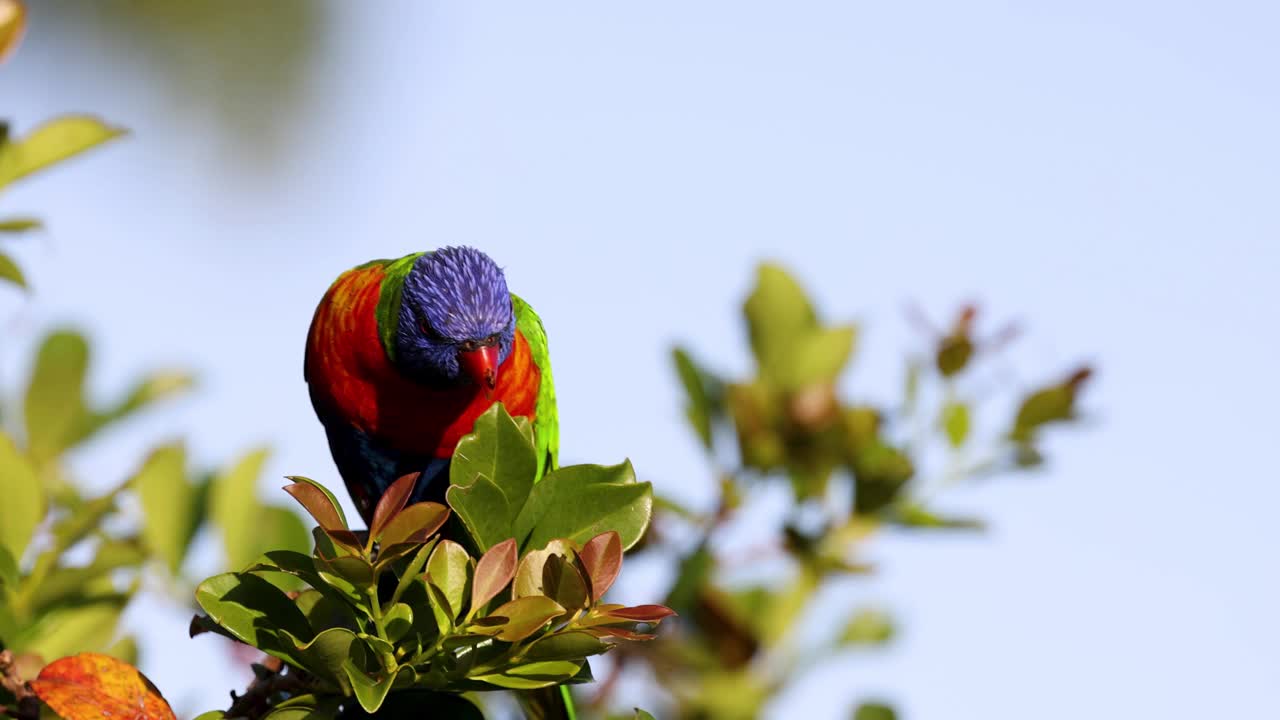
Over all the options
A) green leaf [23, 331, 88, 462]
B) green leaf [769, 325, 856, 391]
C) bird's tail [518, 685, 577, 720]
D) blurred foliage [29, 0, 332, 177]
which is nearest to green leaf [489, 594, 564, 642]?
bird's tail [518, 685, 577, 720]

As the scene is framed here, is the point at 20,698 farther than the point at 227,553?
No

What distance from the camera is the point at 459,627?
36.4 inches

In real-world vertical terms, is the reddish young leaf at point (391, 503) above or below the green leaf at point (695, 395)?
below

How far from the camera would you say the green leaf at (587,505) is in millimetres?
995

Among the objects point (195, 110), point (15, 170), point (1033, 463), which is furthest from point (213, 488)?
point (195, 110)

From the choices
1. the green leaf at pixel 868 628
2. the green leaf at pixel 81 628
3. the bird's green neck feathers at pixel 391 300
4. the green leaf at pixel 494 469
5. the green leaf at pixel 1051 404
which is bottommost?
the green leaf at pixel 81 628

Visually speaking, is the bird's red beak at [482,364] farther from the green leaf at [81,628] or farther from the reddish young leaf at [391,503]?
the reddish young leaf at [391,503]

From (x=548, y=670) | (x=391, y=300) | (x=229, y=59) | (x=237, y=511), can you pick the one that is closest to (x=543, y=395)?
(x=391, y=300)

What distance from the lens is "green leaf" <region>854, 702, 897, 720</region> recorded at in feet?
5.11

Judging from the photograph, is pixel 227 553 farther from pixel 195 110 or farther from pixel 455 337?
pixel 195 110

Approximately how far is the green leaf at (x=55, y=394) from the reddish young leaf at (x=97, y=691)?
837 mm

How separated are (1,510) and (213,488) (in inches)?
16.0

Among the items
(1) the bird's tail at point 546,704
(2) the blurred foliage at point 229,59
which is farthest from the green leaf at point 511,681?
(2) the blurred foliage at point 229,59

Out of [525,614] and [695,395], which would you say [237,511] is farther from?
[525,614]
